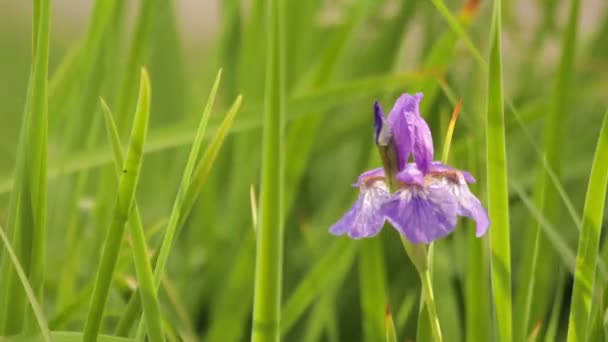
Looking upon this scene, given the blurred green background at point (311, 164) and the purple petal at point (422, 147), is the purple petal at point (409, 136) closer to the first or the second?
the purple petal at point (422, 147)

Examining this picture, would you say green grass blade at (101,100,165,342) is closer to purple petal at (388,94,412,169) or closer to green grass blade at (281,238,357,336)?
purple petal at (388,94,412,169)

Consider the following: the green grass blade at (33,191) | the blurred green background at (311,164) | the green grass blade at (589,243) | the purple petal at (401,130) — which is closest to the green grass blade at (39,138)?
the green grass blade at (33,191)

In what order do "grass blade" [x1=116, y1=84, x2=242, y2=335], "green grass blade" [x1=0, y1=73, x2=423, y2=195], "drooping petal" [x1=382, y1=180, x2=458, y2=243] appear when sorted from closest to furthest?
"drooping petal" [x1=382, y1=180, x2=458, y2=243] → "grass blade" [x1=116, y1=84, x2=242, y2=335] → "green grass blade" [x1=0, y1=73, x2=423, y2=195]

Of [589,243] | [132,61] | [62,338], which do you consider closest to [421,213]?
[589,243]

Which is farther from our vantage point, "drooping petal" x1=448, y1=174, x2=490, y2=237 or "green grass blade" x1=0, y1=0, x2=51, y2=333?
"green grass blade" x1=0, y1=0, x2=51, y2=333

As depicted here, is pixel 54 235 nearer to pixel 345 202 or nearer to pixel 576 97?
pixel 345 202

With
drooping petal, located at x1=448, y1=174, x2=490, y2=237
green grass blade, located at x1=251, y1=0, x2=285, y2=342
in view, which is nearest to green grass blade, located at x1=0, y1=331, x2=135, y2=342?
green grass blade, located at x1=251, y1=0, x2=285, y2=342
